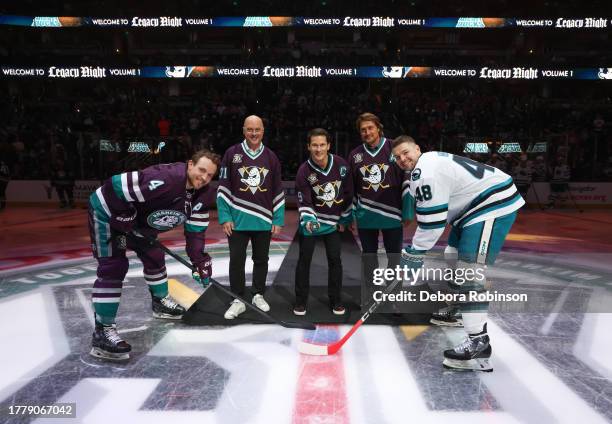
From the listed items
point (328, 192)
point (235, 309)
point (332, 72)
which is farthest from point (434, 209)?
point (332, 72)

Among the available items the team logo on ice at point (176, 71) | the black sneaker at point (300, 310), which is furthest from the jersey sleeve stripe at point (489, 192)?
the team logo on ice at point (176, 71)

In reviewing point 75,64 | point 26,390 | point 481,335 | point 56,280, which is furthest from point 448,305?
point 75,64

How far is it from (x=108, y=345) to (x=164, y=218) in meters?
0.86

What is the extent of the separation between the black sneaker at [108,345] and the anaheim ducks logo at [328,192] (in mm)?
1713

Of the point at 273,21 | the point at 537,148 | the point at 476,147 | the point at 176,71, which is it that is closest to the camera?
the point at 537,148

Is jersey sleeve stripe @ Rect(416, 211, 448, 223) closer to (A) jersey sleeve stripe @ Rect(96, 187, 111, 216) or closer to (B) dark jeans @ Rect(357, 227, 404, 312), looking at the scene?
(B) dark jeans @ Rect(357, 227, 404, 312)

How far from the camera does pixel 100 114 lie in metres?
15.6

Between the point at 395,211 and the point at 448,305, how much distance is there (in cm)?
81

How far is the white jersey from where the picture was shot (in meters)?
2.79

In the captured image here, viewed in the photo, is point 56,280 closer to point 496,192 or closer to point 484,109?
point 496,192

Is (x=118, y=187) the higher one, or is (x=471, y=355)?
(x=118, y=187)

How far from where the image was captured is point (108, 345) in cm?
304

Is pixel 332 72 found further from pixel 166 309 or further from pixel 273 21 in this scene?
pixel 166 309

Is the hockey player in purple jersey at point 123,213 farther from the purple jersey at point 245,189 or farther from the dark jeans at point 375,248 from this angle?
the dark jeans at point 375,248
